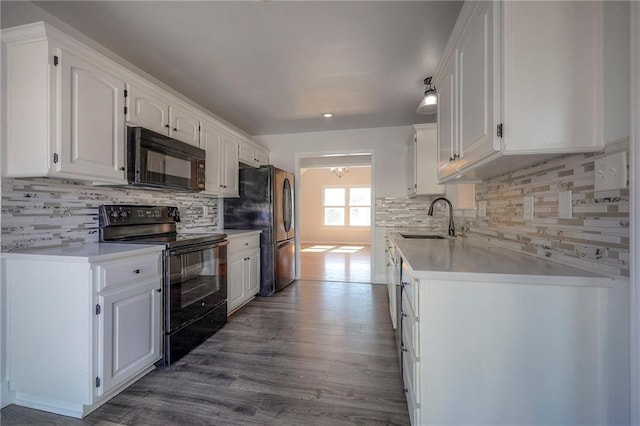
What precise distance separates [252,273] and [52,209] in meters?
2.05

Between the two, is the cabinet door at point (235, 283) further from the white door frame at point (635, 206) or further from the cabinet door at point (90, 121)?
the white door frame at point (635, 206)

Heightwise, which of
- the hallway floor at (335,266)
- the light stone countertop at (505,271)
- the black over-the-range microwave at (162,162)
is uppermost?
the black over-the-range microwave at (162,162)

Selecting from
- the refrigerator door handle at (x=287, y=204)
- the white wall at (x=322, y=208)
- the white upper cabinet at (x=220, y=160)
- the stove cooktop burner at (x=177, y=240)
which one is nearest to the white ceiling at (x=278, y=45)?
the white upper cabinet at (x=220, y=160)

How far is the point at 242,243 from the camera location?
3246mm

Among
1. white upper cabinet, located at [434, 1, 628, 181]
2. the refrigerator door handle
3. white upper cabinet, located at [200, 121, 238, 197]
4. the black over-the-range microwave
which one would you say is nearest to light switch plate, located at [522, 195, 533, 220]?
white upper cabinet, located at [434, 1, 628, 181]

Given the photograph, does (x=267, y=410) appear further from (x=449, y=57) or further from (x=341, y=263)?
(x=341, y=263)

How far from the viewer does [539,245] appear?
1.42 metres

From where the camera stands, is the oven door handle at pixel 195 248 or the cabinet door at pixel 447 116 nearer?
the cabinet door at pixel 447 116

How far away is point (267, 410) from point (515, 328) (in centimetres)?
132

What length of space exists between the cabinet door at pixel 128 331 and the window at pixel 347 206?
7.65 meters

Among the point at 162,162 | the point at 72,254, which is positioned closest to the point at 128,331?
the point at 72,254

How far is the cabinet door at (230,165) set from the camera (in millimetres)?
3285

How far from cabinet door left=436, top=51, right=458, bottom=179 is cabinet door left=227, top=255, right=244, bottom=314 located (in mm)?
2229

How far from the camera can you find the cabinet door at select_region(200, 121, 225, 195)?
2932 mm
